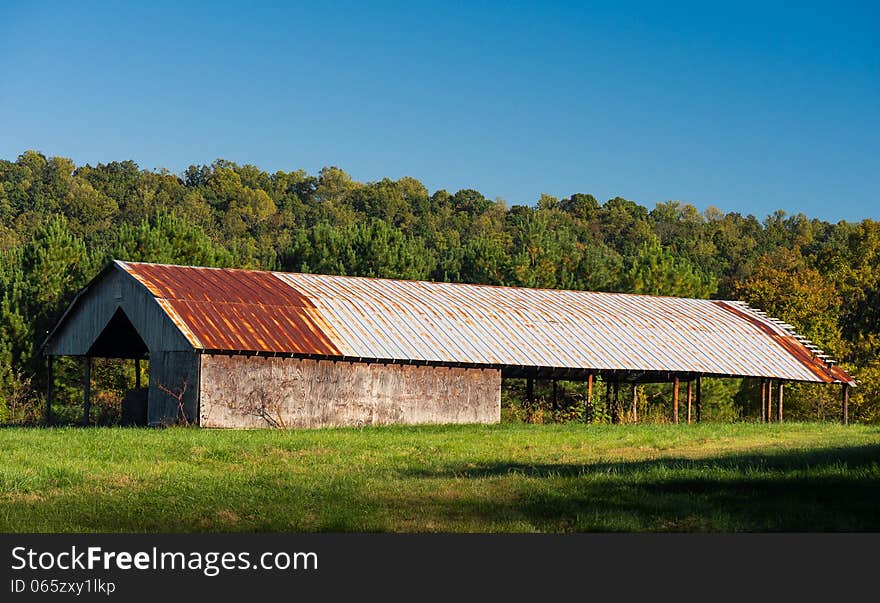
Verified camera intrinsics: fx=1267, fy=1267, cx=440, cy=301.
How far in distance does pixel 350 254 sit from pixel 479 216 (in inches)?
2445

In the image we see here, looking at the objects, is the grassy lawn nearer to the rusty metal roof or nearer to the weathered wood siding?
the weathered wood siding

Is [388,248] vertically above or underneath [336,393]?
above

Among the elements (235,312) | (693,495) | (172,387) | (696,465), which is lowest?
(693,495)

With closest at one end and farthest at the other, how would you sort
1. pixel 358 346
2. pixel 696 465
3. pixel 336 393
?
1. pixel 696 465
2. pixel 336 393
3. pixel 358 346

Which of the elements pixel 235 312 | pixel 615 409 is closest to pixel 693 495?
pixel 235 312

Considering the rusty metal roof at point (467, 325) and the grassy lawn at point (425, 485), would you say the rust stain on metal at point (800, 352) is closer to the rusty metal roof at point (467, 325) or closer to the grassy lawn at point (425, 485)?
the rusty metal roof at point (467, 325)

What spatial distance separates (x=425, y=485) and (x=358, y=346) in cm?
1784

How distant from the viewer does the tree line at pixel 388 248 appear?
5538 cm

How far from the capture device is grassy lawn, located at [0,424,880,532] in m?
16.7

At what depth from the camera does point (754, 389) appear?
2562 inches

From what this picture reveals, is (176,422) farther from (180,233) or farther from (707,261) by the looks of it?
(707,261)

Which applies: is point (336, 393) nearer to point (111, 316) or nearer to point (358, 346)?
point (358, 346)

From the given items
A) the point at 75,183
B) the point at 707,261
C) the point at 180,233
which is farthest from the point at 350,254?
the point at 75,183

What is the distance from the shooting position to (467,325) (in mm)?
41781
